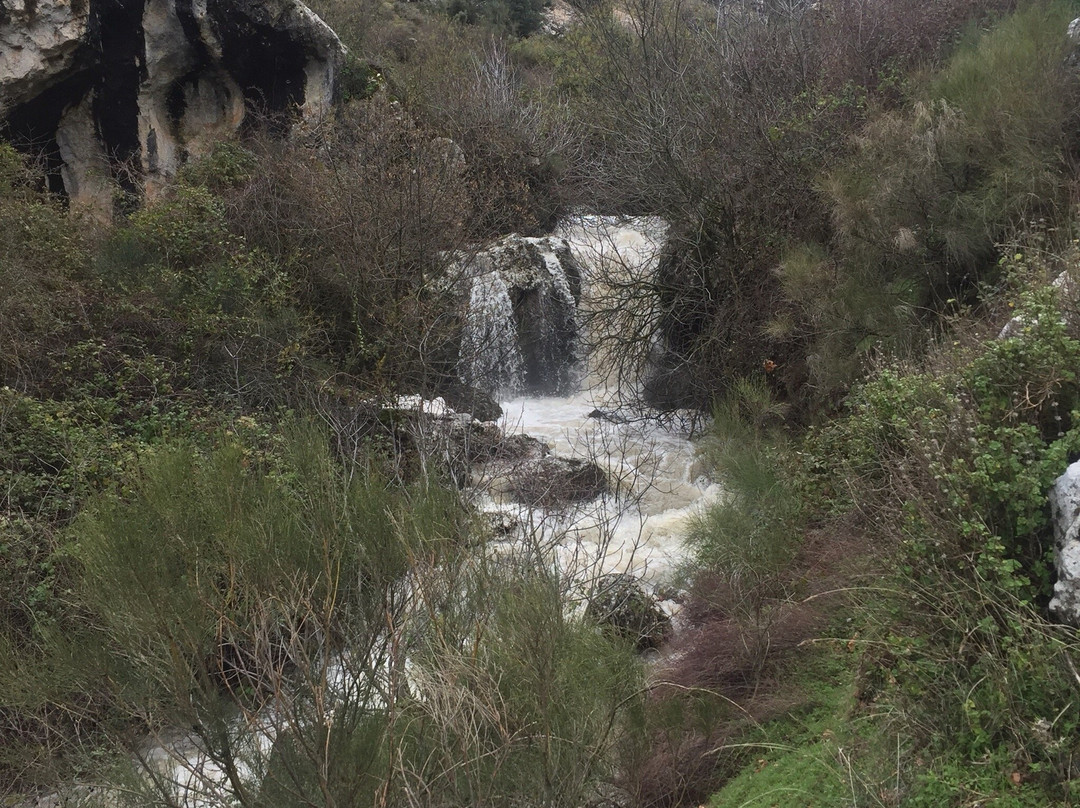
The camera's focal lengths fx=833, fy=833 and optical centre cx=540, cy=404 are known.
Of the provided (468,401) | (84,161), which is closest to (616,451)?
(468,401)

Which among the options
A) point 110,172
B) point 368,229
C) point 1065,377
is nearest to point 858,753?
point 1065,377

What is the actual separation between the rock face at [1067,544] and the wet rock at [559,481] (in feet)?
12.6

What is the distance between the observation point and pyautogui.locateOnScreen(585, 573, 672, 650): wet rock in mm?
5105

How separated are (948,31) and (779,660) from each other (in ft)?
29.1

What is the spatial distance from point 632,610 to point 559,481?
2.00m

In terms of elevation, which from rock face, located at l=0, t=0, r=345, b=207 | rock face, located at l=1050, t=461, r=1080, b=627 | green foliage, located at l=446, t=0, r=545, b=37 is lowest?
rock face, located at l=1050, t=461, r=1080, b=627

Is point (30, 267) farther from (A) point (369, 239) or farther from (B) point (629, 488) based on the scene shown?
(B) point (629, 488)

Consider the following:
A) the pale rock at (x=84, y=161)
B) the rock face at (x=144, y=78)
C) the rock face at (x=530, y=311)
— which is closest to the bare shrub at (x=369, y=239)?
the rock face at (x=530, y=311)

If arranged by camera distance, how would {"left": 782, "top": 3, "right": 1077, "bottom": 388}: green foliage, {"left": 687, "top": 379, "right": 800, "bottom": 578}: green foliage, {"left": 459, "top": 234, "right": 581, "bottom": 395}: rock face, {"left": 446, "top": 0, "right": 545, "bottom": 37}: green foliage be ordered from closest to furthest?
{"left": 687, "top": 379, "right": 800, "bottom": 578}: green foliage
{"left": 782, "top": 3, "right": 1077, "bottom": 388}: green foliage
{"left": 459, "top": 234, "right": 581, "bottom": 395}: rock face
{"left": 446, "top": 0, "right": 545, "bottom": 37}: green foliage

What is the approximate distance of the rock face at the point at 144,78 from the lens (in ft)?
33.4

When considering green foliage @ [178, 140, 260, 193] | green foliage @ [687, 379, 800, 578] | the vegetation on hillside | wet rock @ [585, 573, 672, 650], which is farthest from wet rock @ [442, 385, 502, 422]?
wet rock @ [585, 573, 672, 650]

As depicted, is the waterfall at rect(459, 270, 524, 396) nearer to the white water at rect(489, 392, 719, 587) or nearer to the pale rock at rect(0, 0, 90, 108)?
the white water at rect(489, 392, 719, 587)

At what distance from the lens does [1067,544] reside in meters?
2.98

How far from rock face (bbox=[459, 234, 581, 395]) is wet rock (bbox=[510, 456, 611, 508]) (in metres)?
4.08
